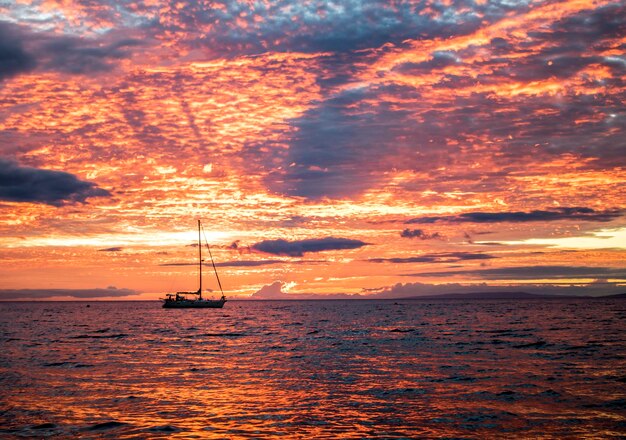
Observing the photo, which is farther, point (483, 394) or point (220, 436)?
point (483, 394)

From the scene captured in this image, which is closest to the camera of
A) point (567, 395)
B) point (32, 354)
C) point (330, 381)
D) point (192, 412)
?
point (192, 412)

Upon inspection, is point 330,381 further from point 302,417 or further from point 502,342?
point 502,342

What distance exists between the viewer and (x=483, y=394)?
28.2m

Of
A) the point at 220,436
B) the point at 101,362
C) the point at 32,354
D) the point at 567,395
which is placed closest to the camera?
the point at 220,436

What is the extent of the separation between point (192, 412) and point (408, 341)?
3861 cm

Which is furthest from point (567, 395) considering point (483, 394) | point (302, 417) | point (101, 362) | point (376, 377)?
point (101, 362)

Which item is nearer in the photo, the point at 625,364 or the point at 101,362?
the point at 625,364

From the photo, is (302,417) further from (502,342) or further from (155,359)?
(502,342)

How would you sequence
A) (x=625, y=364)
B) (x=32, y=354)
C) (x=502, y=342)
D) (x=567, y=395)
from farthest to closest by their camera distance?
(x=502, y=342) < (x=32, y=354) < (x=625, y=364) < (x=567, y=395)

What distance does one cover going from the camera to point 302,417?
23375 mm

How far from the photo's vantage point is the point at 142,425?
72.7 feet

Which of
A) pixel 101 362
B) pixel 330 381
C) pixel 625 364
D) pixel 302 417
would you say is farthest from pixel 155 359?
pixel 625 364

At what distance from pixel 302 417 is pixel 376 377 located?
11.9m

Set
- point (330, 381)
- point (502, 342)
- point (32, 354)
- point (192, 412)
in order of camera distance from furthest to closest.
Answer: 1. point (502, 342)
2. point (32, 354)
3. point (330, 381)
4. point (192, 412)
